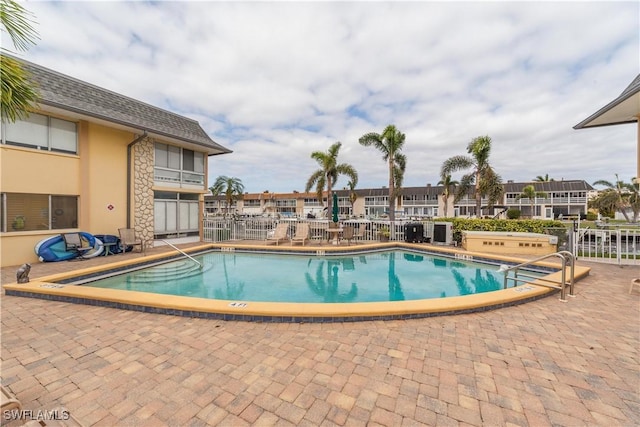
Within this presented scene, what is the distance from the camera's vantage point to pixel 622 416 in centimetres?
214

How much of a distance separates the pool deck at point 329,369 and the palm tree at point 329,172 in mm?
14819

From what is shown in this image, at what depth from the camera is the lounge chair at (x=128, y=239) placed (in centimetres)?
1030

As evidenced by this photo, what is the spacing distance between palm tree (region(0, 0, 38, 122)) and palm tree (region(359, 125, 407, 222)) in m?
15.8

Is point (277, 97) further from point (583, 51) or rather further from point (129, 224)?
point (583, 51)

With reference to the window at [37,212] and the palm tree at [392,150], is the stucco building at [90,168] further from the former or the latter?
the palm tree at [392,150]

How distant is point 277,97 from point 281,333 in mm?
13095

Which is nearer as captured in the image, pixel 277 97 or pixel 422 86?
pixel 422 86

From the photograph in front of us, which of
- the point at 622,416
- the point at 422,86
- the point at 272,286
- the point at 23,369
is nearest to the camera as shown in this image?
the point at 622,416

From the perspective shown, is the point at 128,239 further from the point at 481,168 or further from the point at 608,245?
the point at 481,168

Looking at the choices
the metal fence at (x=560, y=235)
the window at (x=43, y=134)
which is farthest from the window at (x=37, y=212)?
the metal fence at (x=560, y=235)

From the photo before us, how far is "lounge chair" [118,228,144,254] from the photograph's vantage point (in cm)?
1030

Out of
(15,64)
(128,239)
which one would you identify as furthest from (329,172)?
(15,64)

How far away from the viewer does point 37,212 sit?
28.8 feet

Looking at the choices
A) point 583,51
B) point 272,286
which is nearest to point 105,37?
point 272,286
